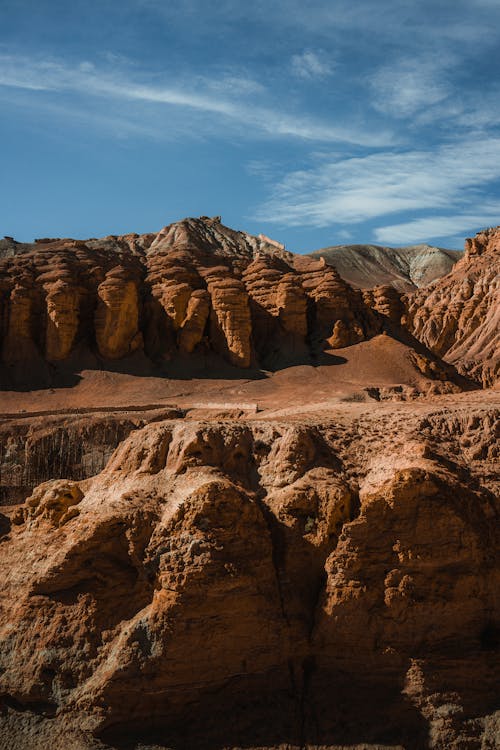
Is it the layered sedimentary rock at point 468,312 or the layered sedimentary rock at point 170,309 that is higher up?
the layered sedimentary rock at point 468,312

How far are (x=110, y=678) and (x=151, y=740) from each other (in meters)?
1.23

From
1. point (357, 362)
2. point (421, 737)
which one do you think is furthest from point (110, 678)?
point (357, 362)

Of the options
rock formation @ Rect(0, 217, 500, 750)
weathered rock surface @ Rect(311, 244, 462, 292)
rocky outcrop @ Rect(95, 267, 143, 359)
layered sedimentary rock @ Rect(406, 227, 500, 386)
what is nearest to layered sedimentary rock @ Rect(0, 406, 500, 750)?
rock formation @ Rect(0, 217, 500, 750)

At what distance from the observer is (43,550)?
47.3 feet

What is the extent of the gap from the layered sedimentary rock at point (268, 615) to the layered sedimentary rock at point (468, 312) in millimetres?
67916

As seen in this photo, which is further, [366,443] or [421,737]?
[366,443]

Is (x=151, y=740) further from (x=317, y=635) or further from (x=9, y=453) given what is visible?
(x=9, y=453)

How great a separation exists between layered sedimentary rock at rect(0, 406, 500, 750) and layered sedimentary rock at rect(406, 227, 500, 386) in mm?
67916

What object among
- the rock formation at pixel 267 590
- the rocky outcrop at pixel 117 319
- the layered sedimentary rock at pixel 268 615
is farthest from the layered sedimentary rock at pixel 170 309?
the layered sedimentary rock at pixel 268 615

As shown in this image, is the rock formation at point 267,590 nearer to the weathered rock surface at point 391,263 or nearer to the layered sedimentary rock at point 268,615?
the layered sedimentary rock at point 268,615

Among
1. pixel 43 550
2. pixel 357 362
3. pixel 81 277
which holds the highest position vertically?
pixel 81 277

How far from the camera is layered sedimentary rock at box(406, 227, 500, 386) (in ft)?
284

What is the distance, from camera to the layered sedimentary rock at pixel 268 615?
40.4 ft

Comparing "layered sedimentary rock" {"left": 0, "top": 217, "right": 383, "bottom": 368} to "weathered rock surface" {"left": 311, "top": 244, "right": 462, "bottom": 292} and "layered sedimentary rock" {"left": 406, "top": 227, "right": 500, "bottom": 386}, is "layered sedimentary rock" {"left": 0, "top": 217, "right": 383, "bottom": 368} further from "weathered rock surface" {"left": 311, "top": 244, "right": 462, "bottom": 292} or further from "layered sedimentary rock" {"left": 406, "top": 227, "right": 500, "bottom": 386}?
"weathered rock surface" {"left": 311, "top": 244, "right": 462, "bottom": 292}
